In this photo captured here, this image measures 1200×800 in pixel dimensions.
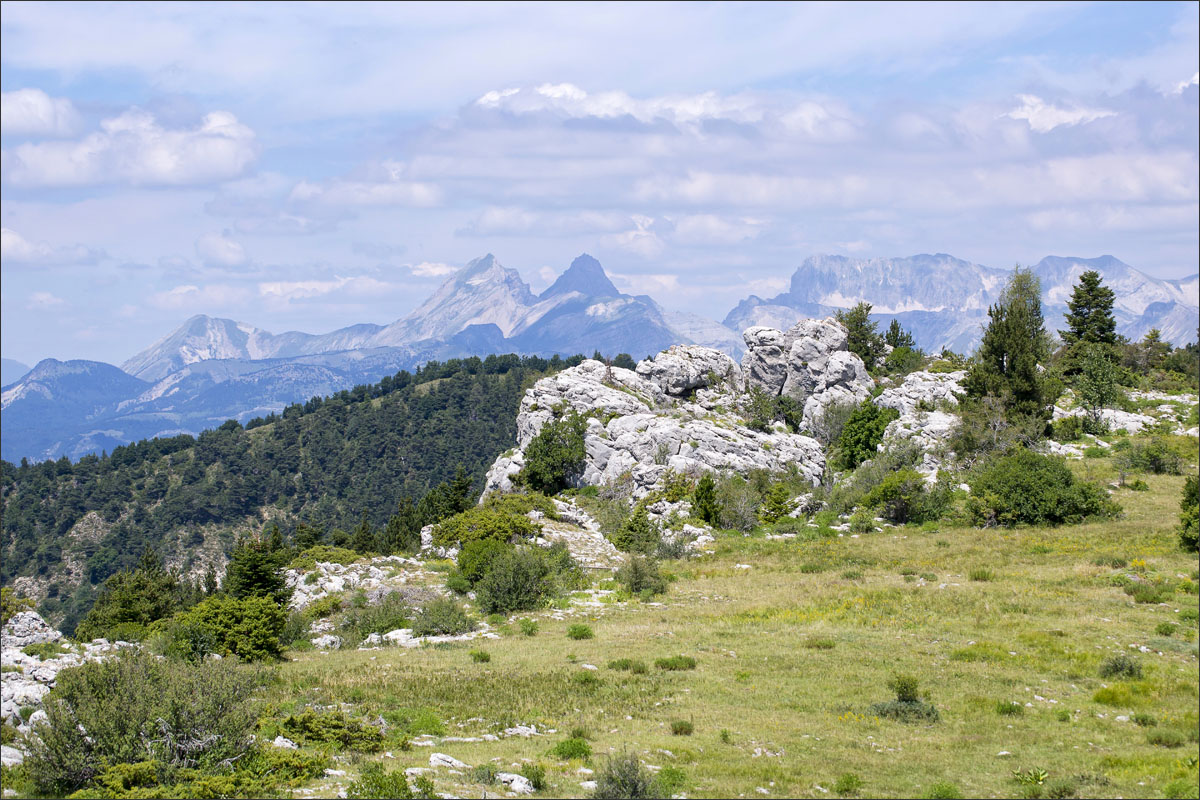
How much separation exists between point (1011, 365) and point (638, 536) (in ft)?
106

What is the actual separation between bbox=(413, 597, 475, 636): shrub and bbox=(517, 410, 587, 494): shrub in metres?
36.9

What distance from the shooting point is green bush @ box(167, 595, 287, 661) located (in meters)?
27.7

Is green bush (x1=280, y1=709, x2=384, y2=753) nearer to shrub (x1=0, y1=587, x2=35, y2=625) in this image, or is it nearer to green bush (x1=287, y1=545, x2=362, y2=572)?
shrub (x1=0, y1=587, x2=35, y2=625)

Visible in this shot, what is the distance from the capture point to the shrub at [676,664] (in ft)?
77.4

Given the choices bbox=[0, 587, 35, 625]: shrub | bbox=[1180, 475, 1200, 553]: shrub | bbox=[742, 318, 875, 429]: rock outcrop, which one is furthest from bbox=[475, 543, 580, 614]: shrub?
bbox=[742, 318, 875, 429]: rock outcrop

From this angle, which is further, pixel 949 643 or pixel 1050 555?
pixel 1050 555

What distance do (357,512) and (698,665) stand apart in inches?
7055

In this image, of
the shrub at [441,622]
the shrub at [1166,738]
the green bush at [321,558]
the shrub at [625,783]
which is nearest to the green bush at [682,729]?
the shrub at [625,783]

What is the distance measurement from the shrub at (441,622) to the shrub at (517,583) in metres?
2.93

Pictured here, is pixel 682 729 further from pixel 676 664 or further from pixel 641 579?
pixel 641 579

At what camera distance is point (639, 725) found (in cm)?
1866

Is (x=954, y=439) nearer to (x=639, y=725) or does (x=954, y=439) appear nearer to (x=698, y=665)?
(x=698, y=665)

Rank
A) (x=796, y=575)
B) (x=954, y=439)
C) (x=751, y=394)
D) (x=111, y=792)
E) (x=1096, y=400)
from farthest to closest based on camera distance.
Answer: (x=751, y=394), (x=1096, y=400), (x=954, y=439), (x=796, y=575), (x=111, y=792)

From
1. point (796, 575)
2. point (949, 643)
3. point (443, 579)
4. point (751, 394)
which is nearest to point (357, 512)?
point (751, 394)
